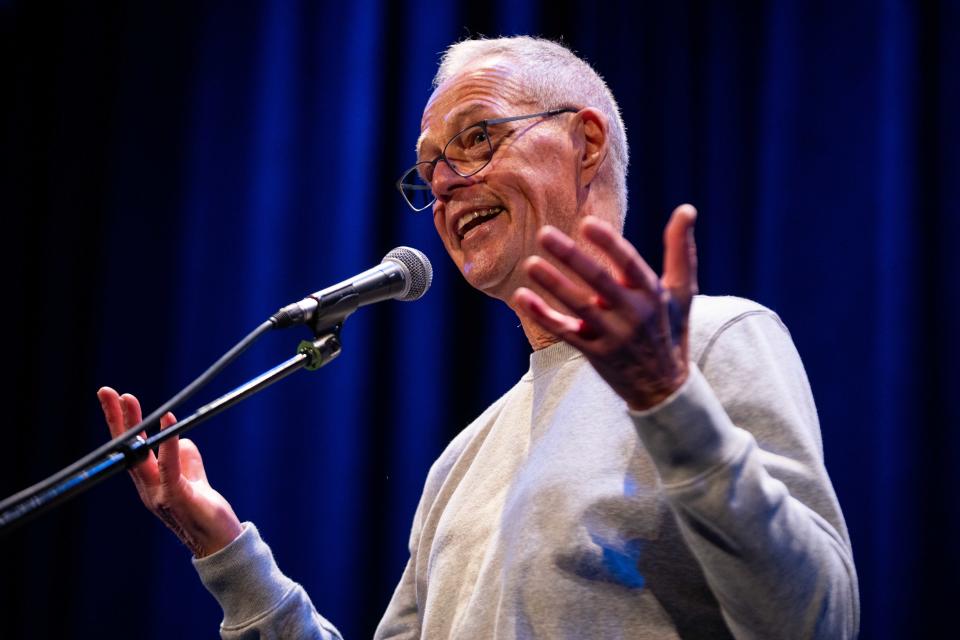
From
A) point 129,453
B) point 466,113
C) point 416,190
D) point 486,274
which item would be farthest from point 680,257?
point 416,190

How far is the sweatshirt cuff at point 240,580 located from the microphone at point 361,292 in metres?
0.54

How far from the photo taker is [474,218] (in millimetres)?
1858

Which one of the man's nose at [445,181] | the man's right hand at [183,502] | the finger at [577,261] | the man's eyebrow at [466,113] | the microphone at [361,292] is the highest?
the man's eyebrow at [466,113]

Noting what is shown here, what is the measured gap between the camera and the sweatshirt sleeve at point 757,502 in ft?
3.32

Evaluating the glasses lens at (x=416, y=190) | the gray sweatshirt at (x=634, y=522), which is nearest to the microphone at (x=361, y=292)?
the gray sweatshirt at (x=634, y=522)

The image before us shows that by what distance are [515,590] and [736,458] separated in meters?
0.48

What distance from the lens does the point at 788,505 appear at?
1084mm

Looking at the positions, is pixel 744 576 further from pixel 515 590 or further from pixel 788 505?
pixel 515 590

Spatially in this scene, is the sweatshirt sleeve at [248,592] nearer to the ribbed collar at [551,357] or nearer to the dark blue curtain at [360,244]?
the ribbed collar at [551,357]

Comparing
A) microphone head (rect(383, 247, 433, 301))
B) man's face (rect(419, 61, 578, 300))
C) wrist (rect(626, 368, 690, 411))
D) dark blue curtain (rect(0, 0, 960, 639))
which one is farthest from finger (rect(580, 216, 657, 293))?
dark blue curtain (rect(0, 0, 960, 639))

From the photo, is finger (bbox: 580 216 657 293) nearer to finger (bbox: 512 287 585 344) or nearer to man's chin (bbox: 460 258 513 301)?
finger (bbox: 512 287 585 344)

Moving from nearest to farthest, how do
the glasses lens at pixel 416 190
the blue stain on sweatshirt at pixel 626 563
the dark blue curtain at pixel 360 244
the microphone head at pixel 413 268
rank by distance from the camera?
the blue stain on sweatshirt at pixel 626 563 < the microphone head at pixel 413 268 < the glasses lens at pixel 416 190 < the dark blue curtain at pixel 360 244

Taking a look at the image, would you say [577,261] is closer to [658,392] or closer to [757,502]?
[658,392]

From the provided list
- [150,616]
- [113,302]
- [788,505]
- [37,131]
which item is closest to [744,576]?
[788,505]
